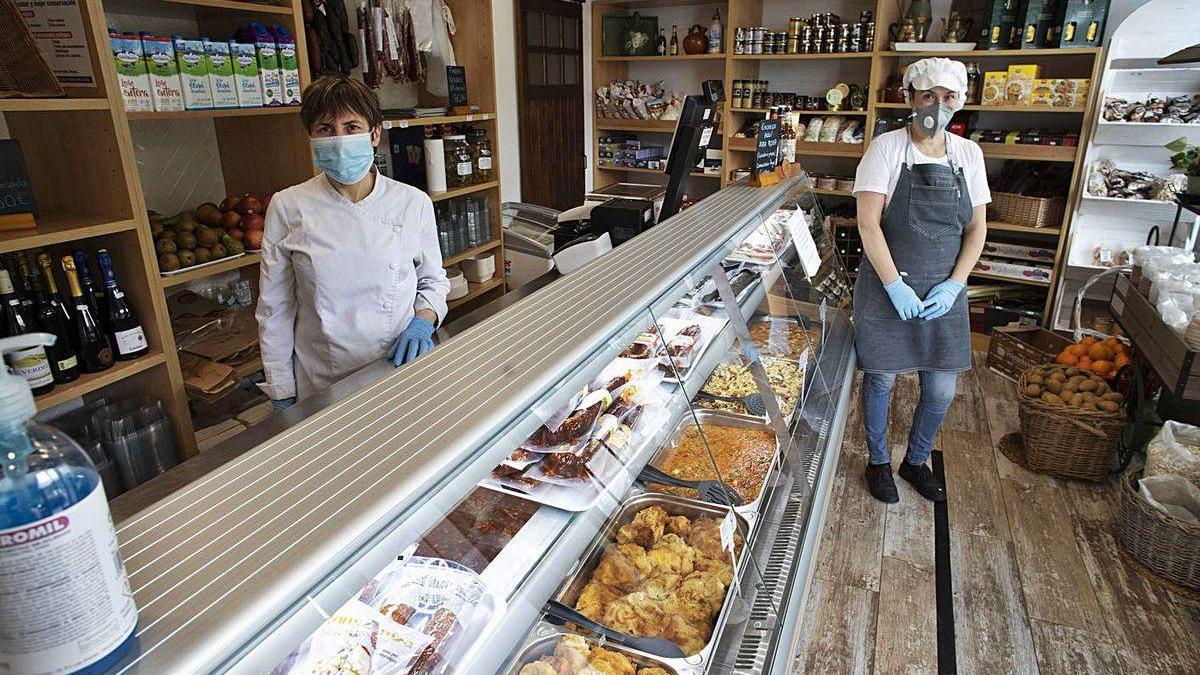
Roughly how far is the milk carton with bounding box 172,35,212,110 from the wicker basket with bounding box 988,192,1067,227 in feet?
15.4

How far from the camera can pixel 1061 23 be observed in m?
4.45

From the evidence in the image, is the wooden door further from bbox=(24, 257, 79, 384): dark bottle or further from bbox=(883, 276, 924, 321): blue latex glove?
bbox=(24, 257, 79, 384): dark bottle

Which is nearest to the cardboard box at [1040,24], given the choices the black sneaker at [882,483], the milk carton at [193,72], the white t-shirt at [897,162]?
the white t-shirt at [897,162]

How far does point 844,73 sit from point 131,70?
16.0 ft

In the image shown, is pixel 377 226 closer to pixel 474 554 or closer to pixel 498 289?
pixel 474 554

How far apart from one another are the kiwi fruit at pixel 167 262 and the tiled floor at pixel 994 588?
263 centimetres

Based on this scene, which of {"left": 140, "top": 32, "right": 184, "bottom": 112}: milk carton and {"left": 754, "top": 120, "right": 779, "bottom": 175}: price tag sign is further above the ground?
{"left": 140, "top": 32, "right": 184, "bottom": 112}: milk carton

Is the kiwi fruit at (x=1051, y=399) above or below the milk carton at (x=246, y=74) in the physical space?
below

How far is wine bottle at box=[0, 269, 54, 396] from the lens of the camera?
2121mm

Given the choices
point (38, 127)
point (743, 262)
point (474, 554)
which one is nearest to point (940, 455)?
point (743, 262)

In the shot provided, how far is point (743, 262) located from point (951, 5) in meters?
3.96

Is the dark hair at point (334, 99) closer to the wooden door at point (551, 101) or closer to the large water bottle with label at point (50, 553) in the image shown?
the large water bottle with label at point (50, 553)

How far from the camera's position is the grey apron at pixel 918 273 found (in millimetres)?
2713

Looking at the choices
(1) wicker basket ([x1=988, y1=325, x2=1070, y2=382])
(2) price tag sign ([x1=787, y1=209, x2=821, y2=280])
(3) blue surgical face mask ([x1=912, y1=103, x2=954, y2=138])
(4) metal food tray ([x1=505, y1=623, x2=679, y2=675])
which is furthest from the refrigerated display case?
(1) wicker basket ([x1=988, y1=325, x2=1070, y2=382])
